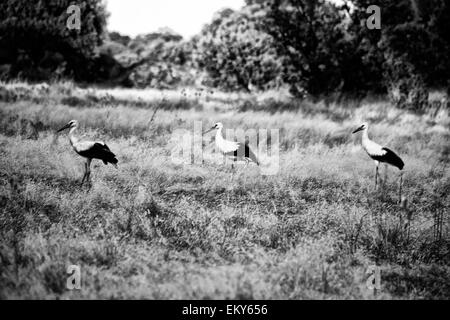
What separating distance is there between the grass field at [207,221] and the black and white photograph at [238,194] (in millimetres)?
21

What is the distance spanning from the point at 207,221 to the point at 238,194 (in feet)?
4.01

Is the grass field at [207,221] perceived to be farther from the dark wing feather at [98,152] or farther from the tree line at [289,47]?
the tree line at [289,47]

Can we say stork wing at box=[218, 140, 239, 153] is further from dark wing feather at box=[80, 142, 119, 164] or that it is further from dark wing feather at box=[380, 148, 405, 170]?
dark wing feather at box=[380, 148, 405, 170]

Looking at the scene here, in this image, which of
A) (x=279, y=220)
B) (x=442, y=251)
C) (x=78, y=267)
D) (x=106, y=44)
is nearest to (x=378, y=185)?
(x=442, y=251)

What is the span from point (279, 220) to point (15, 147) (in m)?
4.66

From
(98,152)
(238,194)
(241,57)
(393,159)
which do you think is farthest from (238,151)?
(241,57)

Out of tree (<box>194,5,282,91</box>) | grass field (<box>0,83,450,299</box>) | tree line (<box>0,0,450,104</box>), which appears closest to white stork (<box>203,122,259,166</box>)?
grass field (<box>0,83,450,299</box>)

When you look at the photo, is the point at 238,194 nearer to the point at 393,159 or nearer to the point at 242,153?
the point at 242,153

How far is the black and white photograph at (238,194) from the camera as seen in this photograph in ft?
11.3

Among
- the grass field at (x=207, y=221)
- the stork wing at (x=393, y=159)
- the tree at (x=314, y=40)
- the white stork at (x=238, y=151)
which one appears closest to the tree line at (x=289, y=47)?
the tree at (x=314, y=40)

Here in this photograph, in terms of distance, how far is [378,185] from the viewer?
619cm

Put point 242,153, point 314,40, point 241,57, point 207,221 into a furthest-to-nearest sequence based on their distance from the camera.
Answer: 1. point 241,57
2. point 314,40
3. point 242,153
4. point 207,221

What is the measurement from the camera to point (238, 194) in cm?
570
